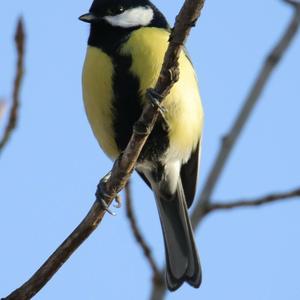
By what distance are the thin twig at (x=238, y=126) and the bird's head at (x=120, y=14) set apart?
3.65 ft

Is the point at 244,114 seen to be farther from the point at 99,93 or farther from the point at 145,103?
the point at 99,93

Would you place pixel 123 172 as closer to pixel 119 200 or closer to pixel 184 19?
pixel 119 200

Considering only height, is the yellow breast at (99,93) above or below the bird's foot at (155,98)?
below

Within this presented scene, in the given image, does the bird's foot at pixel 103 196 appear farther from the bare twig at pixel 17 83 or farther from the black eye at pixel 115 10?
the black eye at pixel 115 10

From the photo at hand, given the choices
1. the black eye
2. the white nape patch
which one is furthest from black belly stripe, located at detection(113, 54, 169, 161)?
the black eye

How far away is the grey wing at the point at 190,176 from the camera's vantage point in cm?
329

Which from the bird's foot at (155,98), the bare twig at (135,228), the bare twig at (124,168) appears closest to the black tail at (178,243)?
the bare twig at (135,228)

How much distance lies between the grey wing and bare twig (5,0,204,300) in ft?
3.47

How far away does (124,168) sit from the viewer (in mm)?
2182

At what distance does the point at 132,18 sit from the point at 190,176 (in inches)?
34.5

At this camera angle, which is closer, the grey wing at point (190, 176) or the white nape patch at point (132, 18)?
the white nape patch at point (132, 18)

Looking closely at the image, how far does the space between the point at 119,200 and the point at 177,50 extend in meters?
0.86

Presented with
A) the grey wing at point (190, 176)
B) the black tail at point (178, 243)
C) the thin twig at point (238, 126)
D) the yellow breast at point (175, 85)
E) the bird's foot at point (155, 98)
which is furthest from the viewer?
the grey wing at point (190, 176)

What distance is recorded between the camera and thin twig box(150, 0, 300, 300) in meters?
1.79
